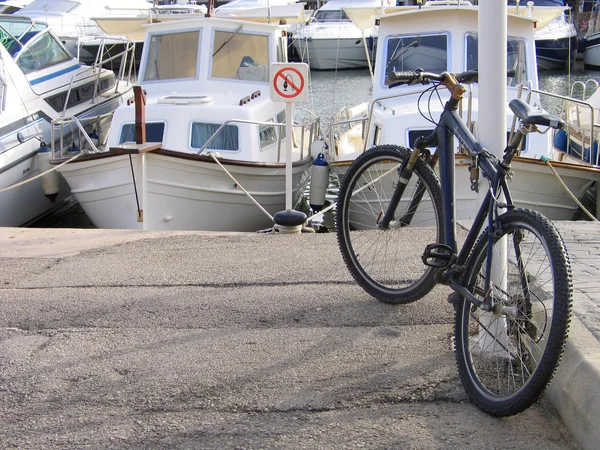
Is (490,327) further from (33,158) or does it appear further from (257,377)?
(33,158)

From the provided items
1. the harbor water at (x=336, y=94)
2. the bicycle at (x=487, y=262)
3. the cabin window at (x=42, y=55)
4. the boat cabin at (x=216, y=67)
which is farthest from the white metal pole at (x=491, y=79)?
the cabin window at (x=42, y=55)

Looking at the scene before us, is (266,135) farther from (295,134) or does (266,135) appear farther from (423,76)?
(423,76)

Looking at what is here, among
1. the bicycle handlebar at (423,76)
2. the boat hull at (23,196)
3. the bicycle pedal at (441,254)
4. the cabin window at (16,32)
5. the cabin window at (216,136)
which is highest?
the cabin window at (16,32)

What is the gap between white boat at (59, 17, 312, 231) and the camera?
10.2 metres

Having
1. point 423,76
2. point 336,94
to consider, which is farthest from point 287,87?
point 336,94

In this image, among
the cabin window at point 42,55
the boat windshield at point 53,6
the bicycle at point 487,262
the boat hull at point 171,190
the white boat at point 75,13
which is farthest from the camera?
the boat windshield at point 53,6

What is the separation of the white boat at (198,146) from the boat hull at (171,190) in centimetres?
1

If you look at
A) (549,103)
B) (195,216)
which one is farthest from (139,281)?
(549,103)

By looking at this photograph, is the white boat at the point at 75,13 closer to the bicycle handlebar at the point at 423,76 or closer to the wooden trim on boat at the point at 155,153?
the wooden trim on boat at the point at 155,153

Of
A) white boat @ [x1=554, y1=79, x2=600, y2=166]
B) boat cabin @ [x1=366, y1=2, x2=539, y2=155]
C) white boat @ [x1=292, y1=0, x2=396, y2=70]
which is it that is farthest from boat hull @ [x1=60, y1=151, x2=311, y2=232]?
white boat @ [x1=292, y1=0, x2=396, y2=70]

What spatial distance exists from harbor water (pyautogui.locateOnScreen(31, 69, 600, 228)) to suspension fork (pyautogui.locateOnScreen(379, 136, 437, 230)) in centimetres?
914

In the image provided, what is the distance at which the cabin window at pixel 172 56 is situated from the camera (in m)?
12.3

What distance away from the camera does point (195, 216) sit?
10758 mm

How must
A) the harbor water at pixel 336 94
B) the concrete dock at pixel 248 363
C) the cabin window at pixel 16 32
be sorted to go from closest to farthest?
the concrete dock at pixel 248 363, the cabin window at pixel 16 32, the harbor water at pixel 336 94
